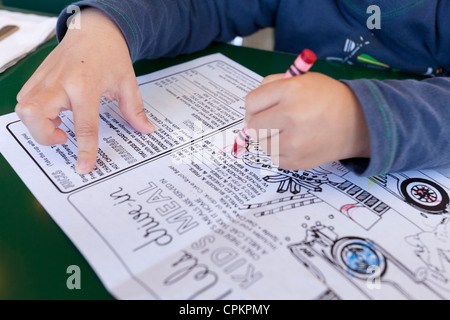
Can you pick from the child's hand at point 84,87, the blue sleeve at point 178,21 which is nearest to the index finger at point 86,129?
the child's hand at point 84,87

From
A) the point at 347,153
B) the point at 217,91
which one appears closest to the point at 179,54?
the point at 217,91

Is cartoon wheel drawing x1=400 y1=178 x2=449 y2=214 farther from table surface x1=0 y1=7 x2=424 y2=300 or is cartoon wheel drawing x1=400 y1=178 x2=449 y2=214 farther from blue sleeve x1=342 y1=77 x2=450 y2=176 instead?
table surface x1=0 y1=7 x2=424 y2=300

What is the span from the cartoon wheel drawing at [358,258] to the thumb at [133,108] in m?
0.27

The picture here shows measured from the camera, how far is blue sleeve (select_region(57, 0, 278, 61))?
1.68ft

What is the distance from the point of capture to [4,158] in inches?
16.2

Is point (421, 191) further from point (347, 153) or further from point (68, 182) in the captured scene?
point (68, 182)

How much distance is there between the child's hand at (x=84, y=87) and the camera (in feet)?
1.32

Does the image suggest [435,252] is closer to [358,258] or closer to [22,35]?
[358,258]

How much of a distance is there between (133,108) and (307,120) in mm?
229

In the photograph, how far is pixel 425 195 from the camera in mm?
401

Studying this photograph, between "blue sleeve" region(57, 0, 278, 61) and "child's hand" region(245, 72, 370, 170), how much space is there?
250 millimetres

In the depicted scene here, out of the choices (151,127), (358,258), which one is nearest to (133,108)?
(151,127)
